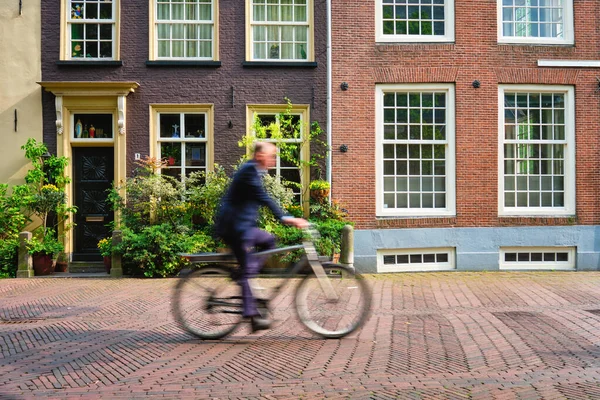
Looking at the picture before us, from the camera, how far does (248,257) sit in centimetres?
580

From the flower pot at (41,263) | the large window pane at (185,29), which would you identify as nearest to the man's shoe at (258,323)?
the flower pot at (41,263)

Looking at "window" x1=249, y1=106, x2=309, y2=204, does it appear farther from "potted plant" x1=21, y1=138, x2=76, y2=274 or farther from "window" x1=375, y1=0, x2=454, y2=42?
"potted plant" x1=21, y1=138, x2=76, y2=274

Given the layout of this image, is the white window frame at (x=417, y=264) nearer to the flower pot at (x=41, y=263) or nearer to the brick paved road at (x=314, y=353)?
the brick paved road at (x=314, y=353)

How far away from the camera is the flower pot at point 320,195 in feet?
41.1

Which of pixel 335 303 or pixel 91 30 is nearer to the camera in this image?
pixel 335 303

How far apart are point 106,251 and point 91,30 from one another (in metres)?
4.99

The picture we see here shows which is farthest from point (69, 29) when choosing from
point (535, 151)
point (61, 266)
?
point (535, 151)

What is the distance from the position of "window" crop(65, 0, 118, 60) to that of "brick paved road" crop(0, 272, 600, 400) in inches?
243

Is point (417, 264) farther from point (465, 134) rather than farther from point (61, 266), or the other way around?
point (61, 266)

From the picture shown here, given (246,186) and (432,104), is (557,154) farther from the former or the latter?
(246,186)

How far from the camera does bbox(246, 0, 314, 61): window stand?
43.4 feet

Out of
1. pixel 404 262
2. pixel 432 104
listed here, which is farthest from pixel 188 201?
pixel 432 104

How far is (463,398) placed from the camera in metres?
4.38

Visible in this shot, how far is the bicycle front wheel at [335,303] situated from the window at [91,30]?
9134 millimetres
